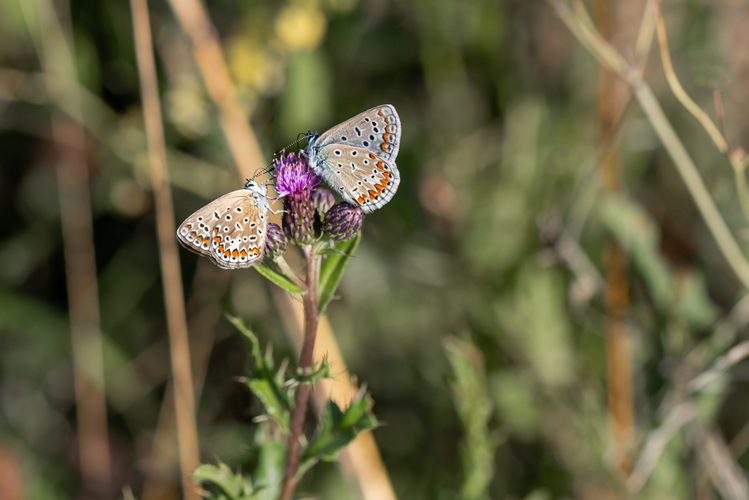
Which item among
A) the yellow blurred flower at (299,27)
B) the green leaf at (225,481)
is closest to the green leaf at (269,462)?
the green leaf at (225,481)

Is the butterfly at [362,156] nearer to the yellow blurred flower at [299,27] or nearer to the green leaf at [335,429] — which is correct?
the green leaf at [335,429]

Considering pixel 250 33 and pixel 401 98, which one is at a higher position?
pixel 250 33

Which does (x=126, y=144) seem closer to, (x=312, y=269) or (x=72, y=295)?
(x=72, y=295)

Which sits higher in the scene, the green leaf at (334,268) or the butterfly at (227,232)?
the butterfly at (227,232)

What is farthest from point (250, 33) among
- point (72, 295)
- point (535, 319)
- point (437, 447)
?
point (437, 447)

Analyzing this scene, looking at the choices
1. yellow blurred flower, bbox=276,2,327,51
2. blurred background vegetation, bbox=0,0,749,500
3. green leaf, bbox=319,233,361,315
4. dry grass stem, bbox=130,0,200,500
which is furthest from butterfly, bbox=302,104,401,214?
yellow blurred flower, bbox=276,2,327,51

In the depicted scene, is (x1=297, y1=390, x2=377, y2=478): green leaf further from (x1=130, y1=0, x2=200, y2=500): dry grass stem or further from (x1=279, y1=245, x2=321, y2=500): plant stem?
(x1=130, y1=0, x2=200, y2=500): dry grass stem

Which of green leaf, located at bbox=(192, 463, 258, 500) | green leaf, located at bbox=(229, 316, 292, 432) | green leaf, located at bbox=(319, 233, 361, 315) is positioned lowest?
green leaf, located at bbox=(192, 463, 258, 500)
